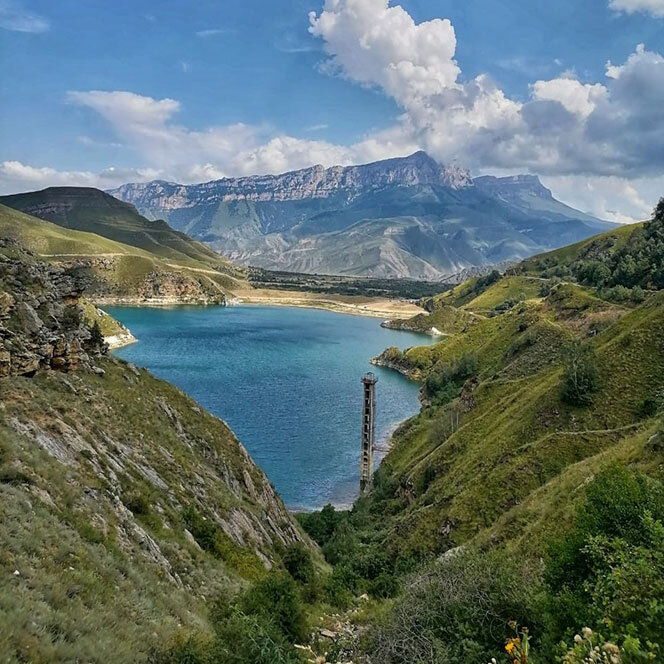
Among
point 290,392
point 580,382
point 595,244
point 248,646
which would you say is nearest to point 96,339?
point 248,646

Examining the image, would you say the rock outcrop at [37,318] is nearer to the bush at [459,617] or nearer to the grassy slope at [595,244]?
the bush at [459,617]

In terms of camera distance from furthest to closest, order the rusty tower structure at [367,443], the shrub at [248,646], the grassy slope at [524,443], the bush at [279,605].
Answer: the rusty tower structure at [367,443]
the grassy slope at [524,443]
the bush at [279,605]
the shrub at [248,646]

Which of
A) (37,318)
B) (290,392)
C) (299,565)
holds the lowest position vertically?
(290,392)

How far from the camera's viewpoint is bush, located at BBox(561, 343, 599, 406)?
139ft

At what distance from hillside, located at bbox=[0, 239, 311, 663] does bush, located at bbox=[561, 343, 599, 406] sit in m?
26.4

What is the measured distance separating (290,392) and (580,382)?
68800mm

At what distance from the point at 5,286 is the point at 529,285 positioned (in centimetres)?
17588

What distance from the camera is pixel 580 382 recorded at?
1694 inches

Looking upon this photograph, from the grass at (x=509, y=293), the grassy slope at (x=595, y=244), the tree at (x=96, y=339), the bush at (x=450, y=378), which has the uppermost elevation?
the grassy slope at (x=595, y=244)

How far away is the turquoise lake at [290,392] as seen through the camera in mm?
68688

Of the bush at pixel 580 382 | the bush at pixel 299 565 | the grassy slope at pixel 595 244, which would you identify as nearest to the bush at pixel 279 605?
the bush at pixel 299 565

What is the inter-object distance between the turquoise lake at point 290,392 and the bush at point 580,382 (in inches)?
Result: 1226

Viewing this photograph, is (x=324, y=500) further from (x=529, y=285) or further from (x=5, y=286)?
(x=529, y=285)

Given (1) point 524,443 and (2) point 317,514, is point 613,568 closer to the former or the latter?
(1) point 524,443
